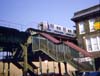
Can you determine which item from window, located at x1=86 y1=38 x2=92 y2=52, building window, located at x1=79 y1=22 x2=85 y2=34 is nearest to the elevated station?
window, located at x1=86 y1=38 x2=92 y2=52

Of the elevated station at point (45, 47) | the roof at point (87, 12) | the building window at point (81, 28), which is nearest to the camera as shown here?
the elevated station at point (45, 47)

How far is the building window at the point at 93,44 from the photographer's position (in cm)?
3233

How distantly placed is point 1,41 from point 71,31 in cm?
3079

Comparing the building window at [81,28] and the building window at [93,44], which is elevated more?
the building window at [81,28]

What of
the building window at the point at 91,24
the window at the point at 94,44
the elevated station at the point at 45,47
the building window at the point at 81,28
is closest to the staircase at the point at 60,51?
the elevated station at the point at 45,47

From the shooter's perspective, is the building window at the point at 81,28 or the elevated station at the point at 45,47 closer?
the elevated station at the point at 45,47

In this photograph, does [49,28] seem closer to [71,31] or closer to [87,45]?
[71,31]

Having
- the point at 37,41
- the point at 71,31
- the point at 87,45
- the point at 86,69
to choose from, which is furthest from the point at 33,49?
the point at 71,31

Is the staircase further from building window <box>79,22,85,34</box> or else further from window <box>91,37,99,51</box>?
building window <box>79,22,85,34</box>

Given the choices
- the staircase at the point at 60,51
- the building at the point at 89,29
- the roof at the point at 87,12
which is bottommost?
the staircase at the point at 60,51

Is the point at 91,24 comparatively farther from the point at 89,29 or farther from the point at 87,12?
the point at 87,12

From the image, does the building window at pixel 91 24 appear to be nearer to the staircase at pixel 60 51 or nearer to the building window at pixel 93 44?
the building window at pixel 93 44

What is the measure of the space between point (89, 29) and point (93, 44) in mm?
2915

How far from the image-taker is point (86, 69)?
2575 cm
